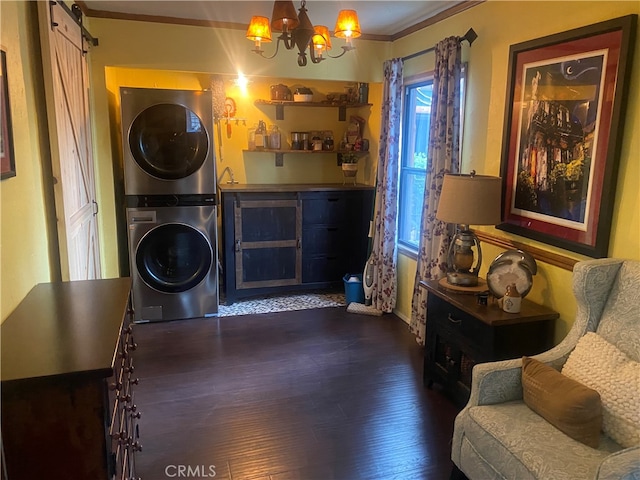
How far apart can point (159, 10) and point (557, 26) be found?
2.68 m

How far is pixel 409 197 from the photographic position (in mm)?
4105

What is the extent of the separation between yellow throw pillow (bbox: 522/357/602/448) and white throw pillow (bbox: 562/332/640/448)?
45 millimetres

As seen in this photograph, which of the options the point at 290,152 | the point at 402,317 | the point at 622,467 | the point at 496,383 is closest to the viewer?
the point at 622,467

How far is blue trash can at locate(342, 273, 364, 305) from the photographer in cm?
431

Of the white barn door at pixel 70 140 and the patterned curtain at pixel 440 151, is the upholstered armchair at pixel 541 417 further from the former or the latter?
the white barn door at pixel 70 140

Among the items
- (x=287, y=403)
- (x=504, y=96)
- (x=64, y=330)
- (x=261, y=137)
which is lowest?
(x=287, y=403)

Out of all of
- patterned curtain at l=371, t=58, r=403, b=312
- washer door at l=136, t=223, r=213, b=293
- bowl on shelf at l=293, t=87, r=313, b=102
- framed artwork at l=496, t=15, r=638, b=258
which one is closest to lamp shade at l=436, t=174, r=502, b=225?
framed artwork at l=496, t=15, r=638, b=258

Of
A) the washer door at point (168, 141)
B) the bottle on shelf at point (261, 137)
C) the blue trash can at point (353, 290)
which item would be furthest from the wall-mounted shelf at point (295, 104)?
the blue trash can at point (353, 290)

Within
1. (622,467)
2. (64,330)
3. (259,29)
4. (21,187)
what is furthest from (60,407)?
(259,29)

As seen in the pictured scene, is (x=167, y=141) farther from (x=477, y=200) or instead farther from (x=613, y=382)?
(x=613, y=382)

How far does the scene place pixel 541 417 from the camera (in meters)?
1.85

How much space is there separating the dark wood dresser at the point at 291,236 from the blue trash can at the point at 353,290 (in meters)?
0.33

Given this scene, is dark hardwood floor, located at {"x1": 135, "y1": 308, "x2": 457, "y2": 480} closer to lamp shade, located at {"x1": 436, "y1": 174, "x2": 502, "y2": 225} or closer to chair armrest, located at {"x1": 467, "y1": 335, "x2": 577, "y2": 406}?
chair armrest, located at {"x1": 467, "y1": 335, "x2": 577, "y2": 406}

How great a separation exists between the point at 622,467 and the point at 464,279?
4.83 ft
